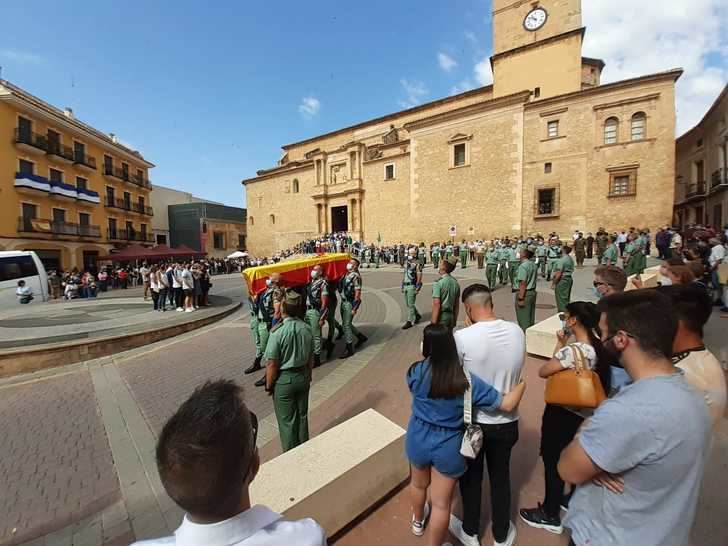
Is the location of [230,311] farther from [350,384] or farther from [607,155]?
[607,155]

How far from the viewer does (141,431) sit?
4.09m

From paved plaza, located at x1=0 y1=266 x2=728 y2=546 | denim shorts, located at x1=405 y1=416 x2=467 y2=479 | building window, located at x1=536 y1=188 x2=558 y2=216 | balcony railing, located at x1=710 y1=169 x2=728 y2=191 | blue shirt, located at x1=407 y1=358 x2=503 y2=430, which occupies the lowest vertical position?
paved plaza, located at x1=0 y1=266 x2=728 y2=546

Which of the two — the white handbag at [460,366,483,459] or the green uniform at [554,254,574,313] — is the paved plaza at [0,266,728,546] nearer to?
the white handbag at [460,366,483,459]

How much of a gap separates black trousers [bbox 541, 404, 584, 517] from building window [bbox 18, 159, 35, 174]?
110 ft

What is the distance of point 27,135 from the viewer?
2300 cm

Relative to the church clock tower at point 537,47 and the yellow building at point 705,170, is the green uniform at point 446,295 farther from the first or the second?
the yellow building at point 705,170

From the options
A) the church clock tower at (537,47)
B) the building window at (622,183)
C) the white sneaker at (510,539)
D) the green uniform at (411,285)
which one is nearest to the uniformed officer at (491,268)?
the green uniform at (411,285)

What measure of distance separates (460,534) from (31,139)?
34272mm

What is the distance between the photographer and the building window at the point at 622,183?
2288cm

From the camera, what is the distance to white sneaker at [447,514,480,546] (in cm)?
221

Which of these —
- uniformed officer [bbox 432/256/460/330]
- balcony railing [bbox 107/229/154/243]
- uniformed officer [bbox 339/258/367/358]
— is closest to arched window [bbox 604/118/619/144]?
uniformed officer [bbox 432/256/460/330]

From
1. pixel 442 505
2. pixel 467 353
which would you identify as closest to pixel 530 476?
pixel 442 505

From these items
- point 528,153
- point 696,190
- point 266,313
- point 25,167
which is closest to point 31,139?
point 25,167

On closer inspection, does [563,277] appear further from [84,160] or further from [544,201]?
[84,160]
